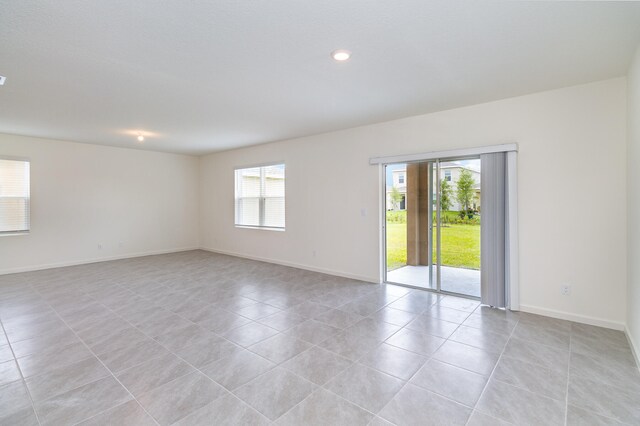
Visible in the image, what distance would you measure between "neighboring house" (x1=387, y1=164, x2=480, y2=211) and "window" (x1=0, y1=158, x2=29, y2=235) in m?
6.82

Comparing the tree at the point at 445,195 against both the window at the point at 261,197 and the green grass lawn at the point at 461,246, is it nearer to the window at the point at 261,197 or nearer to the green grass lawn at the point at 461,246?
the green grass lawn at the point at 461,246

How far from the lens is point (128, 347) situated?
2.85 m

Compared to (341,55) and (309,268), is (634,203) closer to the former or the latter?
(341,55)

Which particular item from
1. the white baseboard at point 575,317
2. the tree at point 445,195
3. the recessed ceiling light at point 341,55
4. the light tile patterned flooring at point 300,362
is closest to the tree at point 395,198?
the tree at point 445,195

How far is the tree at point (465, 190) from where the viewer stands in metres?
4.20

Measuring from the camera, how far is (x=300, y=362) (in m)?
2.58

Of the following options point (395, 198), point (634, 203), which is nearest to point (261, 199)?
point (395, 198)

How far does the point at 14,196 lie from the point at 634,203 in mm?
9068

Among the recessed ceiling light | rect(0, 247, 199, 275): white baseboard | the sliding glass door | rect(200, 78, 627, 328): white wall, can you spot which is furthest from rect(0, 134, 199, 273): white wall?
the recessed ceiling light

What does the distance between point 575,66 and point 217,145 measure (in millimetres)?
6189

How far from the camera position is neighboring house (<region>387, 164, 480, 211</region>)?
164 inches

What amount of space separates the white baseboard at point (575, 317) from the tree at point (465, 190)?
1.40 m

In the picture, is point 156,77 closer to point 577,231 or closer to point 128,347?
point 128,347

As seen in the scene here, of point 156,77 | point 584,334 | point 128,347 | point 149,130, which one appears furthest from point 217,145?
point 584,334
